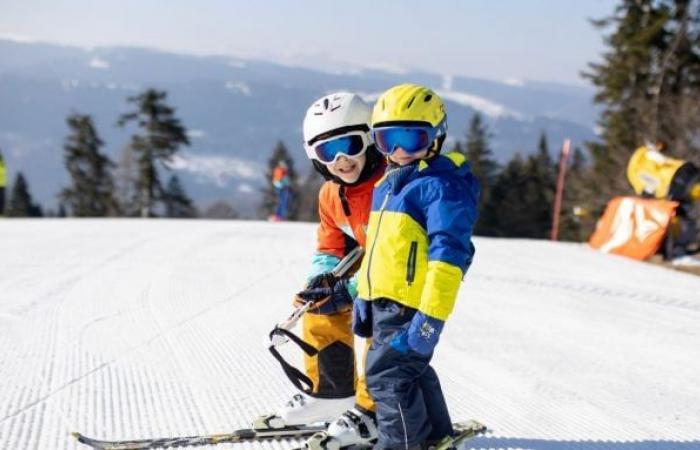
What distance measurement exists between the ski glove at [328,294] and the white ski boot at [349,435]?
1.80 ft

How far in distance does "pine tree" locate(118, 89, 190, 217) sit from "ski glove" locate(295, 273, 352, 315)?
33.2m

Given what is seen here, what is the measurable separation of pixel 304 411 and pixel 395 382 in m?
0.90

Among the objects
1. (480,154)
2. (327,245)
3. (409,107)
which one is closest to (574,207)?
(327,245)

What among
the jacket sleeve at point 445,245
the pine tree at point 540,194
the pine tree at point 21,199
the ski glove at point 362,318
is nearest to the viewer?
the jacket sleeve at point 445,245

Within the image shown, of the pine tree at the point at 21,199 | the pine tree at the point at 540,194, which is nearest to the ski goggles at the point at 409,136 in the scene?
the pine tree at the point at 540,194

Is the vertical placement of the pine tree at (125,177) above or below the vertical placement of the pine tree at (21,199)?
above

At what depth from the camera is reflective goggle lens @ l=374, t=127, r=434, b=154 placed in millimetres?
2748

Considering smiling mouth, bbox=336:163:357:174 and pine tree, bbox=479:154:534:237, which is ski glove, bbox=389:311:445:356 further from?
pine tree, bbox=479:154:534:237

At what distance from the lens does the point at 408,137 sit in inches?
108

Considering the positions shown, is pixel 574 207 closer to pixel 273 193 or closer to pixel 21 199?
pixel 273 193

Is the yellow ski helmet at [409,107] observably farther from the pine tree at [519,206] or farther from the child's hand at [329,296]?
the pine tree at [519,206]

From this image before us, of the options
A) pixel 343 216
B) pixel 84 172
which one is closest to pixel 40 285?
pixel 343 216

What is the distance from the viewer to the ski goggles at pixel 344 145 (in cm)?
315

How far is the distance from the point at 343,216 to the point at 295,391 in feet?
4.52
